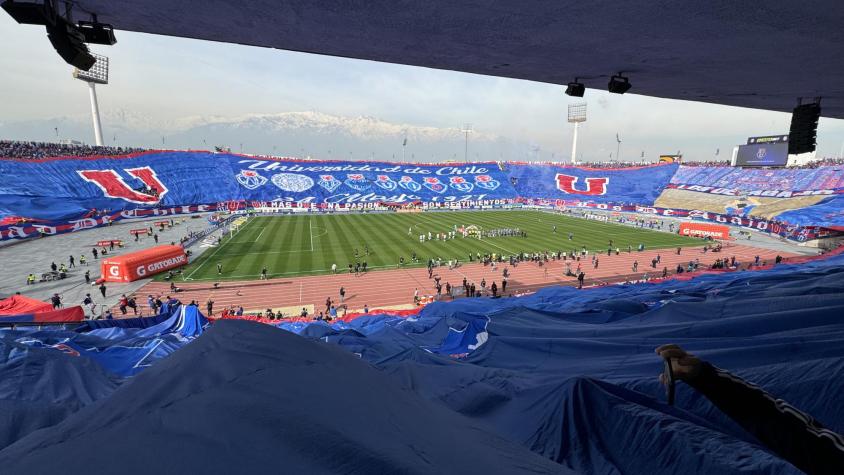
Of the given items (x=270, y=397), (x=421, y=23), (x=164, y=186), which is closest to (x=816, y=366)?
(x=270, y=397)

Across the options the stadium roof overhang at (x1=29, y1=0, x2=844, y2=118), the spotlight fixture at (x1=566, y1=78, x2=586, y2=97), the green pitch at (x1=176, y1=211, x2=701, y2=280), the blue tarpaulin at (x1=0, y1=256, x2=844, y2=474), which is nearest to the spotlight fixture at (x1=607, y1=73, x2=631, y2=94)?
the stadium roof overhang at (x1=29, y1=0, x2=844, y2=118)

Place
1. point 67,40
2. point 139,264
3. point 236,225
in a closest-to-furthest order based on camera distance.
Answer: point 67,40 < point 139,264 < point 236,225

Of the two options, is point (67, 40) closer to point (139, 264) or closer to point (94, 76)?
point (139, 264)

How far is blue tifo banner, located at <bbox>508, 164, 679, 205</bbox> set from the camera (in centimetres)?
7600

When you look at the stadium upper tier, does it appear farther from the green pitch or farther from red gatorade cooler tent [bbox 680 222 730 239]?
the green pitch

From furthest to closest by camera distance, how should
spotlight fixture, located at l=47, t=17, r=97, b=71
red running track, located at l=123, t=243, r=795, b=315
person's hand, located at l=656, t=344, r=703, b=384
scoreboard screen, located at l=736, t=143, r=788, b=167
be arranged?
scoreboard screen, located at l=736, t=143, r=788, b=167, red running track, located at l=123, t=243, r=795, b=315, spotlight fixture, located at l=47, t=17, r=97, b=71, person's hand, located at l=656, t=344, r=703, b=384

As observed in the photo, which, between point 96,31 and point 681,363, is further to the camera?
point 96,31

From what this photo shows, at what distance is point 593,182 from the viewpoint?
272 feet

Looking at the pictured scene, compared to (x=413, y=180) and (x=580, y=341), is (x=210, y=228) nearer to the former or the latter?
(x=413, y=180)

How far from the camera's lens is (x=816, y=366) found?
3299 mm

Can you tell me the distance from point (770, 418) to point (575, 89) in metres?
9.03

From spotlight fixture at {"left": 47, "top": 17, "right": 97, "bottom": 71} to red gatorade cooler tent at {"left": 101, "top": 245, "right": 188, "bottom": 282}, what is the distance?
27.2 m

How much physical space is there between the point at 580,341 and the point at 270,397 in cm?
601

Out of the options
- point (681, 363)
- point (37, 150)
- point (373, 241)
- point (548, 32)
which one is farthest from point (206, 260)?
point (37, 150)
